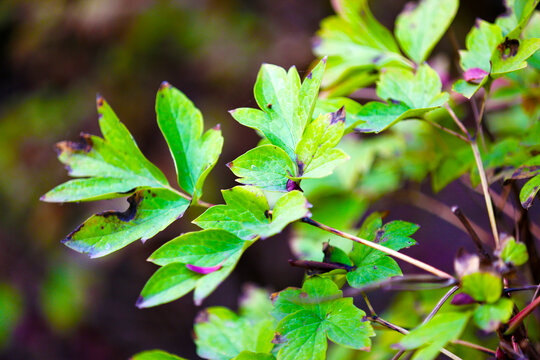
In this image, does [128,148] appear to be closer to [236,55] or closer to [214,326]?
[214,326]

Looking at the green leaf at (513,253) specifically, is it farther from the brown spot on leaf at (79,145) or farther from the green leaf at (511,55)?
the brown spot on leaf at (79,145)

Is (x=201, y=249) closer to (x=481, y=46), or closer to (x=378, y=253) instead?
(x=378, y=253)

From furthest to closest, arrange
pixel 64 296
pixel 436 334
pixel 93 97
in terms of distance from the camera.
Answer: pixel 93 97
pixel 64 296
pixel 436 334

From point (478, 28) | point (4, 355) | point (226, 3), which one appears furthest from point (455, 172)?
point (4, 355)

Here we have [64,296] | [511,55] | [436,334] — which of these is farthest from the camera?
[64,296]

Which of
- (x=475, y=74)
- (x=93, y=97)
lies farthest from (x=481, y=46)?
(x=93, y=97)

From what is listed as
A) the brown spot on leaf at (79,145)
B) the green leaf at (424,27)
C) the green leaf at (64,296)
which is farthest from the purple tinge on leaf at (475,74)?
the green leaf at (64,296)
